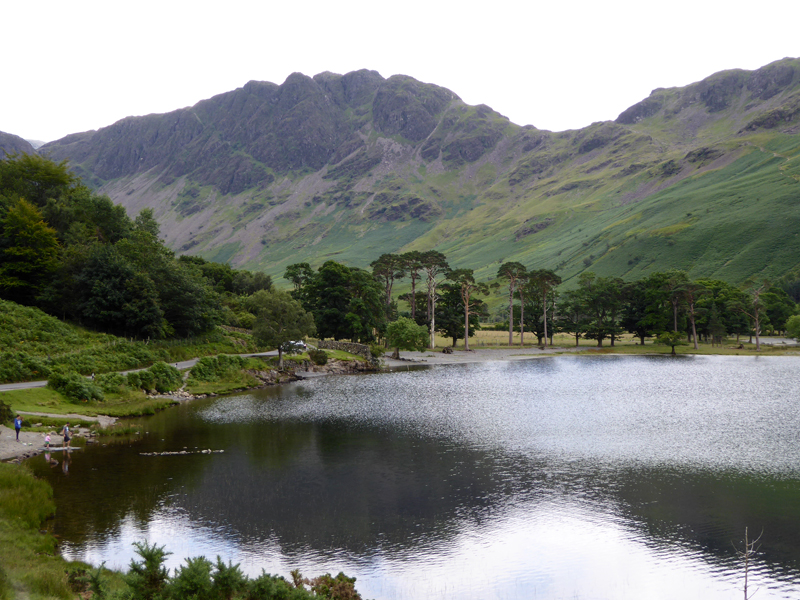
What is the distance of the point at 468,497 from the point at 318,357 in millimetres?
66021

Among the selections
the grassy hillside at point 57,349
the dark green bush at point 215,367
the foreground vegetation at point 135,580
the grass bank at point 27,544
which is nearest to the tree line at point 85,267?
Answer: the grassy hillside at point 57,349

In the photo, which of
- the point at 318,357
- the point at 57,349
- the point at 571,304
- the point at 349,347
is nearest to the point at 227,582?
the point at 57,349

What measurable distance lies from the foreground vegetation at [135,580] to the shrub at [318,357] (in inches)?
2765

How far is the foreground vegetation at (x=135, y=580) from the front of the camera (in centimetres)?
1460

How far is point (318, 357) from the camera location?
91.9 meters

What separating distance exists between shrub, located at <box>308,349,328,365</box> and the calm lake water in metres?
35.2

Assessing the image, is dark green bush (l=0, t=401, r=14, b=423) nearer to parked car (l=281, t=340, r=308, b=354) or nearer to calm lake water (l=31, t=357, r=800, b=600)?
calm lake water (l=31, t=357, r=800, b=600)

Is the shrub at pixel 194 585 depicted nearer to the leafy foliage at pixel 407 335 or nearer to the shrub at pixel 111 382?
the shrub at pixel 111 382

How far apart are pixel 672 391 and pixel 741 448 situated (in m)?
29.8

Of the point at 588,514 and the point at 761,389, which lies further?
the point at 761,389

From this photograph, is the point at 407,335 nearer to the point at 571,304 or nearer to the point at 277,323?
the point at 277,323

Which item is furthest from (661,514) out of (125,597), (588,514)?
(125,597)

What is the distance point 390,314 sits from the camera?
135 m

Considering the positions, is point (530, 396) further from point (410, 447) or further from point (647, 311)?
point (647, 311)
